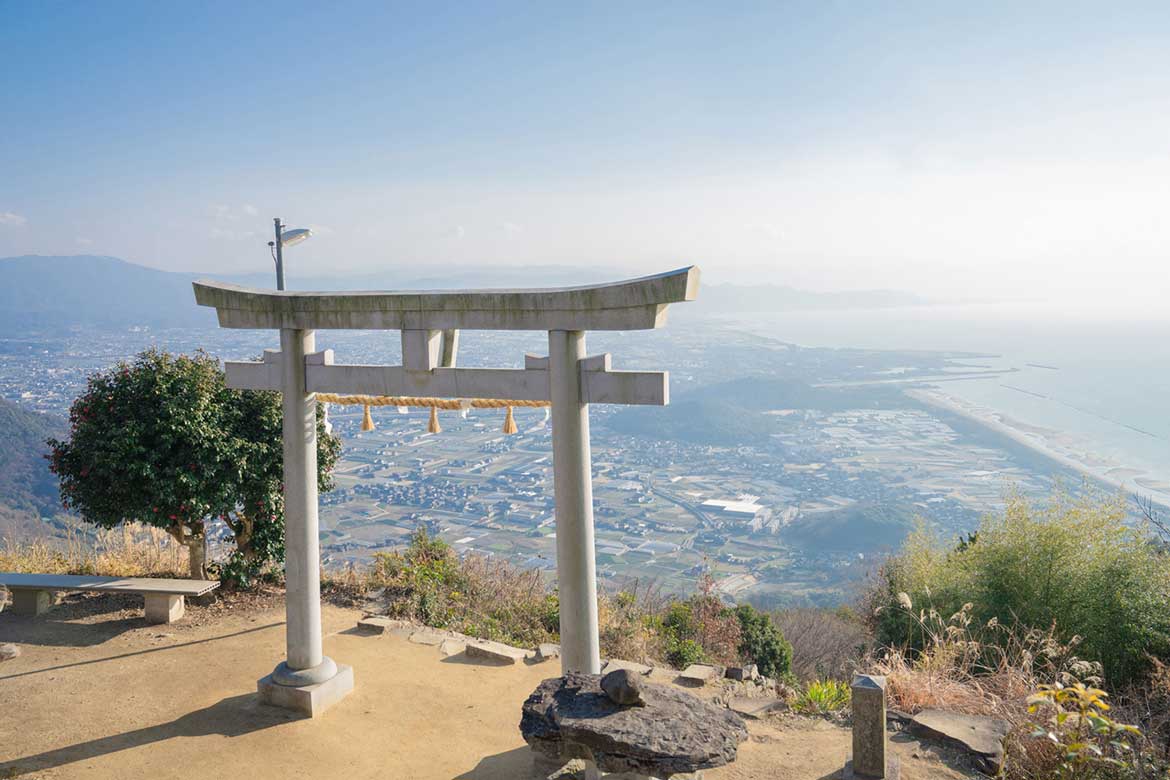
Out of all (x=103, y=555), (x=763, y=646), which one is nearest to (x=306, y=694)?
(x=103, y=555)

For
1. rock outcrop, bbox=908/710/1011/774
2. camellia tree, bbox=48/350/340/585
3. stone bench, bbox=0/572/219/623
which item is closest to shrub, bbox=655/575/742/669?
rock outcrop, bbox=908/710/1011/774

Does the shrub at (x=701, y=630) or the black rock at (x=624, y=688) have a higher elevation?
the black rock at (x=624, y=688)

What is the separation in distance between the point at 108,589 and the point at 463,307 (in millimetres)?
5678

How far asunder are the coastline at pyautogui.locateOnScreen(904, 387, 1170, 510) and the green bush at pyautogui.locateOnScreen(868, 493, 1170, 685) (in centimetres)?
1504

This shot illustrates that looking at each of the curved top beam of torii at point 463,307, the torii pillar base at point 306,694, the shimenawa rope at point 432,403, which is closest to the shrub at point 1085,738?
the curved top beam of torii at point 463,307

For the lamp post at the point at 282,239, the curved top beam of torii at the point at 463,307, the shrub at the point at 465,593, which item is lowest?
the shrub at the point at 465,593

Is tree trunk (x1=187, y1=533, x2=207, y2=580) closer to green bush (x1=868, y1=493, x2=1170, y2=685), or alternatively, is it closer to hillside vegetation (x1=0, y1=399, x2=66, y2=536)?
green bush (x1=868, y1=493, x2=1170, y2=685)

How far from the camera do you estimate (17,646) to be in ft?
25.0

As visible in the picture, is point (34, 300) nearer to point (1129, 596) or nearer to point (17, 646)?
point (17, 646)

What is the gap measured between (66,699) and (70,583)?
7.58ft

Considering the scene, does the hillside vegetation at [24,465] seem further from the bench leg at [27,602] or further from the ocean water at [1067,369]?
the ocean water at [1067,369]

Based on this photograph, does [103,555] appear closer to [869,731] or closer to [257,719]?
[257,719]

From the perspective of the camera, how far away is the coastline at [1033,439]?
28.9 meters

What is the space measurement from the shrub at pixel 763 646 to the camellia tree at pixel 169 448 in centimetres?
605
